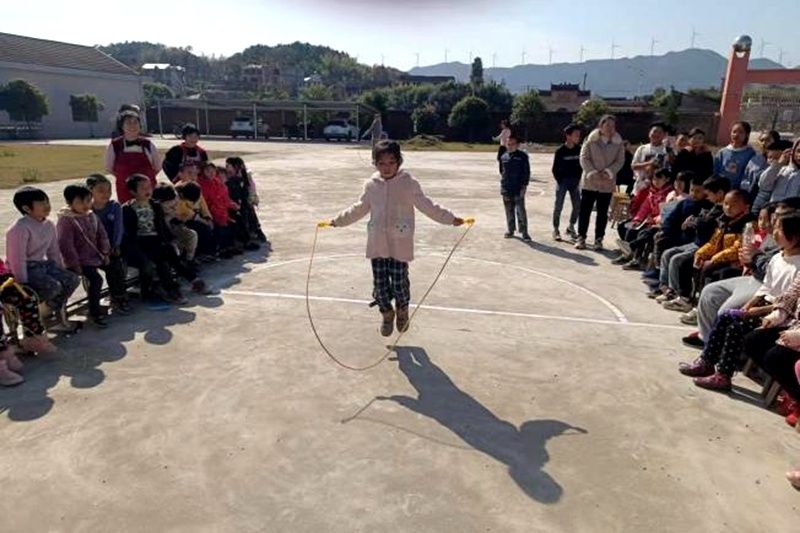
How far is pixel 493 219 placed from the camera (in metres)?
12.3

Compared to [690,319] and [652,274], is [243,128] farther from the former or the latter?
[690,319]

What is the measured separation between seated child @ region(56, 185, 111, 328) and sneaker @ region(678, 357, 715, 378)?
5.60 metres

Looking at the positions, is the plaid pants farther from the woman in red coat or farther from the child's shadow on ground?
the child's shadow on ground

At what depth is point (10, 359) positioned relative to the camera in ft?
16.0

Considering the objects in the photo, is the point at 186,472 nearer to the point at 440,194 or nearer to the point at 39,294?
the point at 39,294

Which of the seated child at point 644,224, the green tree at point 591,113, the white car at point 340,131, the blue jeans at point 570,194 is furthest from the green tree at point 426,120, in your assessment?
the seated child at point 644,224

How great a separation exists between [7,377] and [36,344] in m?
0.57

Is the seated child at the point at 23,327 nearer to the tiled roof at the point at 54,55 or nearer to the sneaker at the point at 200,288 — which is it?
the sneaker at the point at 200,288

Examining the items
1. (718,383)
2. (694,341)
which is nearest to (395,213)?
(718,383)

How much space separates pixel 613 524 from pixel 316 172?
1909 centimetres

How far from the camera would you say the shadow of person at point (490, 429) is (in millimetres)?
3543

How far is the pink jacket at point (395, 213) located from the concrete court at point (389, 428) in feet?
3.16

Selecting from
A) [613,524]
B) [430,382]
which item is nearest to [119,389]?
[430,382]

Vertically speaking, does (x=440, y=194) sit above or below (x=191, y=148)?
below
